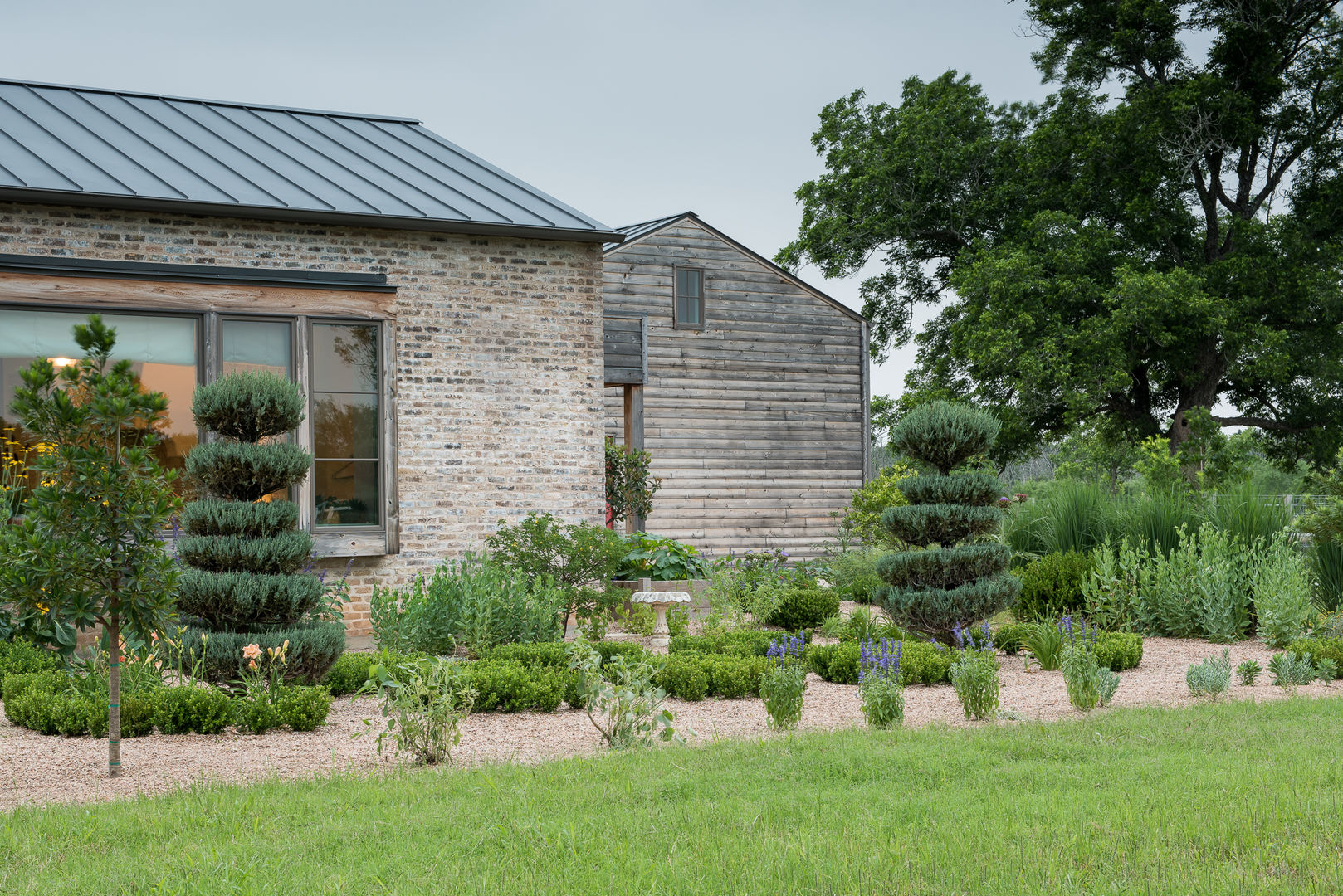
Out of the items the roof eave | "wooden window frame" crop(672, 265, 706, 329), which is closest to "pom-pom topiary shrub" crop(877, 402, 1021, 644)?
the roof eave

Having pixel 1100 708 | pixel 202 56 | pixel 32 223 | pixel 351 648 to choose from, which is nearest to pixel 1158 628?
pixel 1100 708

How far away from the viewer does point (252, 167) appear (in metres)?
11.1

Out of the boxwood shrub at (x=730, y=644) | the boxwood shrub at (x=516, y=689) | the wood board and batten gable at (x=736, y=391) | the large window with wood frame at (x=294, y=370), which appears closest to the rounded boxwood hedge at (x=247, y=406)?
the boxwood shrub at (x=516, y=689)

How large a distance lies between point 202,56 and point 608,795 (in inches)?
460

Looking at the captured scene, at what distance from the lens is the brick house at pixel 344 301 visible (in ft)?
31.6

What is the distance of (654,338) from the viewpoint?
57.1 feet

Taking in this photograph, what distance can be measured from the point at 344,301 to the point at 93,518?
5.54m

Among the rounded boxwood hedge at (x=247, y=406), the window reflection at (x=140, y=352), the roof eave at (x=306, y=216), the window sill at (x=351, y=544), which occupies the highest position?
the roof eave at (x=306, y=216)

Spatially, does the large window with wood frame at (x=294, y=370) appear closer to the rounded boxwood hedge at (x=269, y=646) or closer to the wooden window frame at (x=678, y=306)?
the rounded boxwood hedge at (x=269, y=646)

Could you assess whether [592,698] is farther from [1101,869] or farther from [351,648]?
[351,648]

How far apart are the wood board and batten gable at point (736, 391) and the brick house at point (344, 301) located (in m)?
5.36

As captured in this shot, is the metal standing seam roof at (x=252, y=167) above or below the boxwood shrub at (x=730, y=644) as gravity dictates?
above

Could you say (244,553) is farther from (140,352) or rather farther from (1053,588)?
(1053,588)

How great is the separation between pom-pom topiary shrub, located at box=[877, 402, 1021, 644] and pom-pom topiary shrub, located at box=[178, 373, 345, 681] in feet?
14.3
